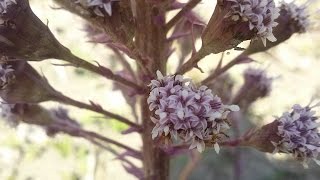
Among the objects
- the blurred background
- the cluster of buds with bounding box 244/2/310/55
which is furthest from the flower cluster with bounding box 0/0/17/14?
the blurred background

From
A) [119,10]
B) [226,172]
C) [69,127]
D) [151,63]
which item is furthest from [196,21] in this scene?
[226,172]

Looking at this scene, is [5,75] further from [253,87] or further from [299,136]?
[253,87]

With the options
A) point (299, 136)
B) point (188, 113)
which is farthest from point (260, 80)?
point (188, 113)

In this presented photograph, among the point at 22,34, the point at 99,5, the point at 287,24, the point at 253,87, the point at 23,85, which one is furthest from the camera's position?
the point at 253,87

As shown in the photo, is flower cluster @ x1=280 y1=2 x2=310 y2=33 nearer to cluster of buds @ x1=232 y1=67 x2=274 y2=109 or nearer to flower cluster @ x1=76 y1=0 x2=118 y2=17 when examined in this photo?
cluster of buds @ x1=232 y1=67 x2=274 y2=109

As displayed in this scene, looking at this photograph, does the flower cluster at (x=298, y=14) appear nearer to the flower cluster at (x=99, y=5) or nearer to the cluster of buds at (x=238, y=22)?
the cluster of buds at (x=238, y=22)
